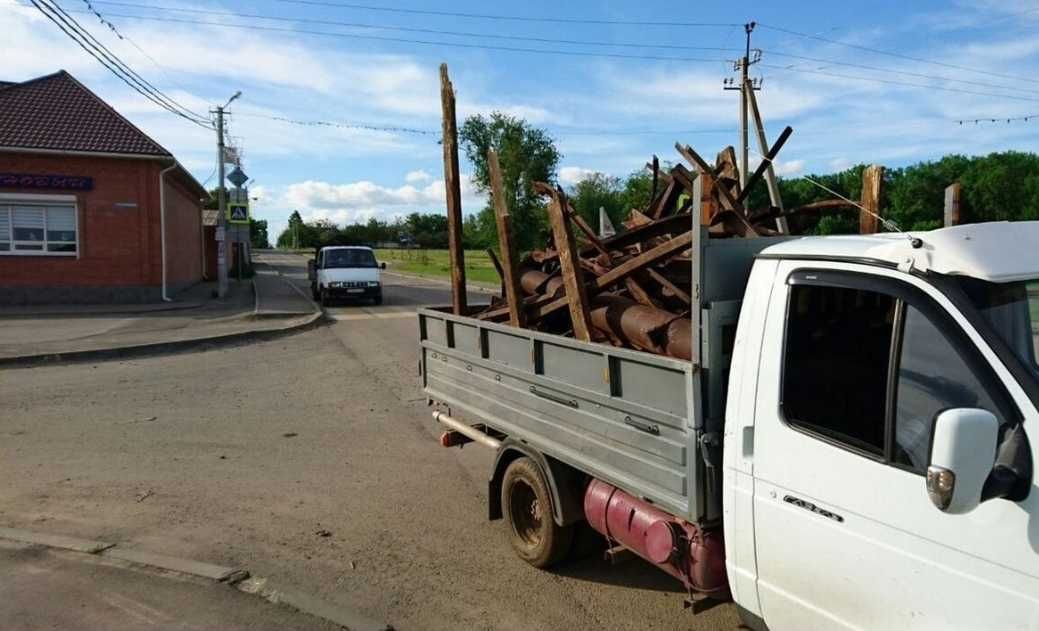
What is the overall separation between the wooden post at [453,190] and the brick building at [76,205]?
782 inches

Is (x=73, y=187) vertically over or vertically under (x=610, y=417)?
over

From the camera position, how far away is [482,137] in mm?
72250

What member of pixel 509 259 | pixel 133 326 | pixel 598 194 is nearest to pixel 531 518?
pixel 509 259

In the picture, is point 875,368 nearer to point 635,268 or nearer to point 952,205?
point 635,268

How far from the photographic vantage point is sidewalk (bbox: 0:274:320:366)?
516 inches

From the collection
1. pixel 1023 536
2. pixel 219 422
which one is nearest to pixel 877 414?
pixel 1023 536

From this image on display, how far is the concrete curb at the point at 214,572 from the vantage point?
3.89 meters

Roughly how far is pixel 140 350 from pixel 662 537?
12578 millimetres

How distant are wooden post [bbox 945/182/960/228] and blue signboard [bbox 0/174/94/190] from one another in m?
24.0

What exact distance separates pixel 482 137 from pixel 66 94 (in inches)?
1979

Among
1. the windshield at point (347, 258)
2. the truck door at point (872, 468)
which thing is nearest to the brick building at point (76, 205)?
the windshield at point (347, 258)

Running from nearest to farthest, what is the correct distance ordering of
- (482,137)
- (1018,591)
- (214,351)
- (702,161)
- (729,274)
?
1. (1018,591)
2. (729,274)
3. (702,161)
4. (214,351)
5. (482,137)

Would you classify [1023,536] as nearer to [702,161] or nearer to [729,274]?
[729,274]

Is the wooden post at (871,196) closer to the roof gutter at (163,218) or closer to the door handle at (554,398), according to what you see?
the door handle at (554,398)
